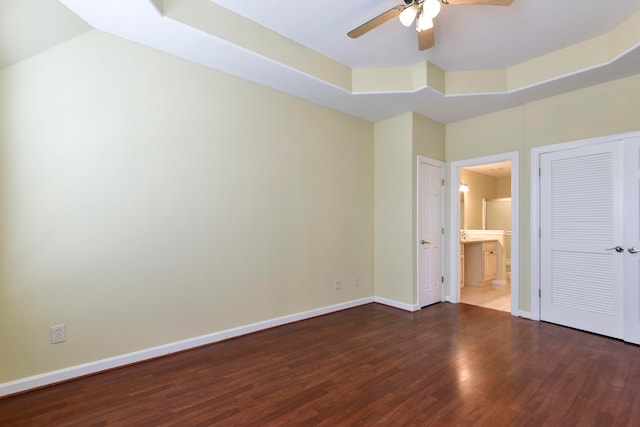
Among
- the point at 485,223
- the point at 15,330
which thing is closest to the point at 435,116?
the point at 485,223

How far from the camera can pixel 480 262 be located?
5.62 meters

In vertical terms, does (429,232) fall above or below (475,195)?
below

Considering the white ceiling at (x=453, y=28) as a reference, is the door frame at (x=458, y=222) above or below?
below

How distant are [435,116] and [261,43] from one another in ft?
9.07

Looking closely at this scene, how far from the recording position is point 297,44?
3094 mm

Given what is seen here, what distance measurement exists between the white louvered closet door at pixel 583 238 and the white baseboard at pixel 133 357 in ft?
10.1

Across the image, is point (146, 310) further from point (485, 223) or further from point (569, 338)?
point (485, 223)

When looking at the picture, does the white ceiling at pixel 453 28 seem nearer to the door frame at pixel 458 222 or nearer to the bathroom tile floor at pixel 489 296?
the door frame at pixel 458 222

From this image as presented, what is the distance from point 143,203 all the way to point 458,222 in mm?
4235

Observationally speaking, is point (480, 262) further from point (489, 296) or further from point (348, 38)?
point (348, 38)

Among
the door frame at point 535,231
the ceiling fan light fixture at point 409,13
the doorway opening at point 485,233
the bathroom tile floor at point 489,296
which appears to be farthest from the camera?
the bathroom tile floor at point 489,296

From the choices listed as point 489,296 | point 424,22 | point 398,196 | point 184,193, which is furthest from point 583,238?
point 184,193

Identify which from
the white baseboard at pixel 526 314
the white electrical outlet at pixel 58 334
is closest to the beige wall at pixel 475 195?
the white baseboard at pixel 526 314

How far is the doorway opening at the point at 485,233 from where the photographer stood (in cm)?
410
